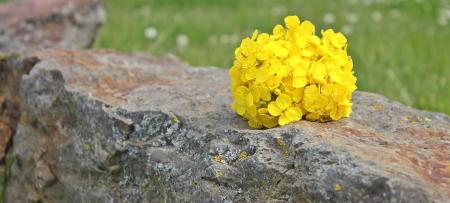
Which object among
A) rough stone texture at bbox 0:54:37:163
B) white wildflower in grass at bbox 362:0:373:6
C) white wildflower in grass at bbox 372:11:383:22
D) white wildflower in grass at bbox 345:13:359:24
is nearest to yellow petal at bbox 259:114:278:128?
rough stone texture at bbox 0:54:37:163

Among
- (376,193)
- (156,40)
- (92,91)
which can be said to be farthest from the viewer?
(156,40)

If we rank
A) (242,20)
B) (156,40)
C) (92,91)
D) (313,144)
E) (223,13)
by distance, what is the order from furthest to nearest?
1. (223,13)
2. (242,20)
3. (156,40)
4. (92,91)
5. (313,144)

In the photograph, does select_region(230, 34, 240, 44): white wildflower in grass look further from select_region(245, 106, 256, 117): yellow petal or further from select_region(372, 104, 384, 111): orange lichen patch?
select_region(245, 106, 256, 117): yellow petal

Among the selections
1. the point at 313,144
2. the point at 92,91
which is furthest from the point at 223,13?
the point at 313,144

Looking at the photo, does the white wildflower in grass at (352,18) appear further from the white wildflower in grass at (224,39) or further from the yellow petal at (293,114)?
the yellow petal at (293,114)

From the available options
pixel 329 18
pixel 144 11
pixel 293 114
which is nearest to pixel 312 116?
pixel 293 114

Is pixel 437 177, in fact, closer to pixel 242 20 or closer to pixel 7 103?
pixel 7 103

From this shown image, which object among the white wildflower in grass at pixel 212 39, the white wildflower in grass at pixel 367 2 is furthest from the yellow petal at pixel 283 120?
the white wildflower in grass at pixel 367 2
